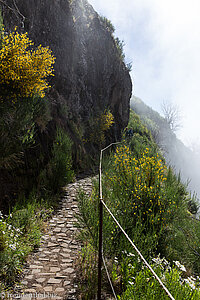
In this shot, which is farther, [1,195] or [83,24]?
[83,24]

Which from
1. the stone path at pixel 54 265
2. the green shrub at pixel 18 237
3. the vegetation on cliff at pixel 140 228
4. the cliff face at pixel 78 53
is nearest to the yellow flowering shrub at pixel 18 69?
the cliff face at pixel 78 53

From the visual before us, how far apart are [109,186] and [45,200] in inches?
59.7

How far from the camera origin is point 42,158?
17.5ft

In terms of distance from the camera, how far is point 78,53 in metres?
10.7

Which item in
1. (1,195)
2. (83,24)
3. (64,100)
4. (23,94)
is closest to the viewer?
(1,195)

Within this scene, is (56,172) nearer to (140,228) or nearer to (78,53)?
(140,228)

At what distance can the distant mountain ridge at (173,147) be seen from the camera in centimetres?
3672

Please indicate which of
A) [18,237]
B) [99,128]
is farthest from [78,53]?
[18,237]

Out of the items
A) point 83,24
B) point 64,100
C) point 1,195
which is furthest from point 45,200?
point 83,24

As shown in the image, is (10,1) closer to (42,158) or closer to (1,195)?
(42,158)

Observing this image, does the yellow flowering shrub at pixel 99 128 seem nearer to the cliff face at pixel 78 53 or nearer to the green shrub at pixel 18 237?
the cliff face at pixel 78 53

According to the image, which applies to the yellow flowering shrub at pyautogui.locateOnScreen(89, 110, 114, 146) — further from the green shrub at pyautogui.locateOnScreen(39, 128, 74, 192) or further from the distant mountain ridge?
the distant mountain ridge

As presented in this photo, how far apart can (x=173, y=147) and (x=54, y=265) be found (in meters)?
41.9

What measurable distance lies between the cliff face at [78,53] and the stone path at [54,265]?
4386mm
